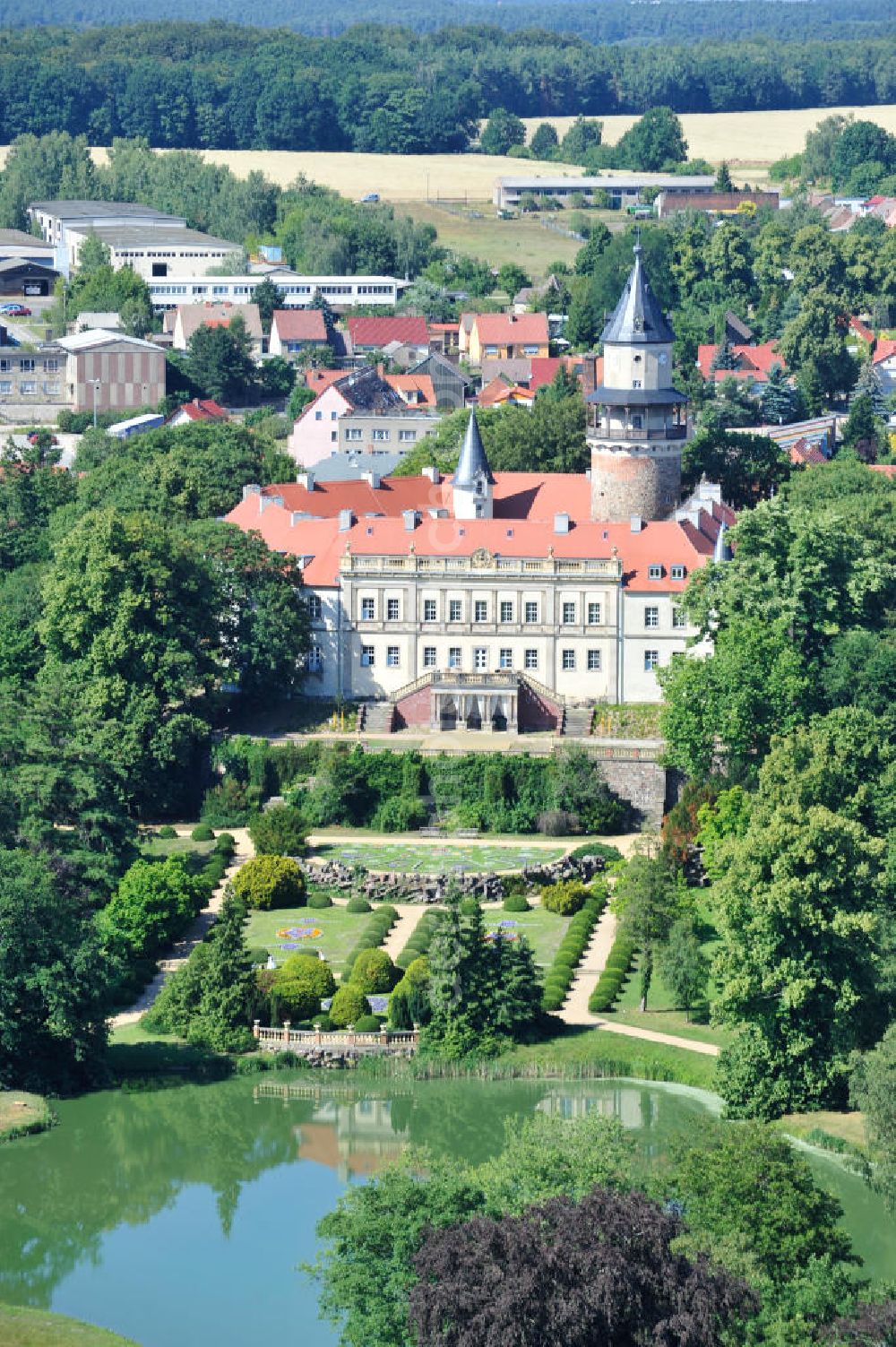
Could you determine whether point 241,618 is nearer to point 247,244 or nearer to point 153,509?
point 153,509

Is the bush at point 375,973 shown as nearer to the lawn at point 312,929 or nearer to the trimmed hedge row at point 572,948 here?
the lawn at point 312,929

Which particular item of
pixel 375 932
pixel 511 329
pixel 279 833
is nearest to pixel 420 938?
pixel 375 932

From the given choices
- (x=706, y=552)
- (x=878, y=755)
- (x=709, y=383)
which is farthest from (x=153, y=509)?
(x=709, y=383)

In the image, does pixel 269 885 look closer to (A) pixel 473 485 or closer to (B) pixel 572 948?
(B) pixel 572 948

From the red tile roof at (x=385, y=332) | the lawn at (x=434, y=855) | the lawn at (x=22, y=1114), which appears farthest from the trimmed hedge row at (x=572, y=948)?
the red tile roof at (x=385, y=332)

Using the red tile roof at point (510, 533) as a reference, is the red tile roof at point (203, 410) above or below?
below

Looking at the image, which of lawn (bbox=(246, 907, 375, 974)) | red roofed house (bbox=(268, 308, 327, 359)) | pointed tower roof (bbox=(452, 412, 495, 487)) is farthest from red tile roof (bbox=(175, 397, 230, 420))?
lawn (bbox=(246, 907, 375, 974))

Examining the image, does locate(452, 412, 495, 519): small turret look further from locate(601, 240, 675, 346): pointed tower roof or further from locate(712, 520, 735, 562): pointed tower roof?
locate(712, 520, 735, 562): pointed tower roof
